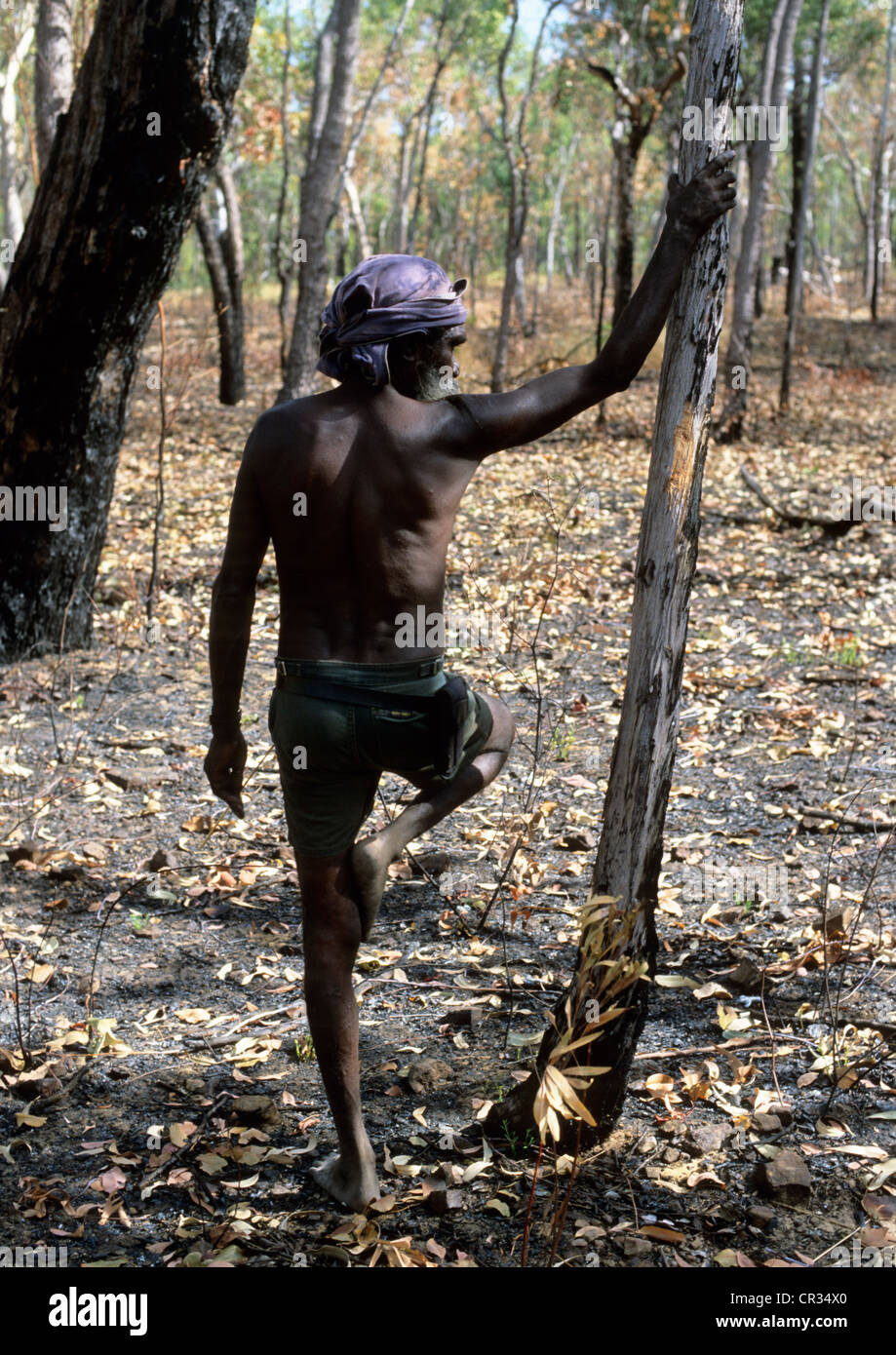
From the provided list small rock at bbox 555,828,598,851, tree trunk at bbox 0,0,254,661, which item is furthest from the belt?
tree trunk at bbox 0,0,254,661

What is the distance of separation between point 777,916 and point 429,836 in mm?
1476

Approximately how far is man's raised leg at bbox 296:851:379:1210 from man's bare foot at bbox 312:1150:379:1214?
0.10 meters

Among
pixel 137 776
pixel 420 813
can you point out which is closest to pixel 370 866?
pixel 420 813

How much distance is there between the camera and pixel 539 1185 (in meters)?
2.83

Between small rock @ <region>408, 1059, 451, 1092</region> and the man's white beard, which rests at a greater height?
the man's white beard

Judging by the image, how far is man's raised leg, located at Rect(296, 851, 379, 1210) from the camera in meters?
2.59

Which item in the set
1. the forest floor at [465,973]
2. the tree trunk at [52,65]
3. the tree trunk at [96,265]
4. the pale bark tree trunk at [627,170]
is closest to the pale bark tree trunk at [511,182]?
the pale bark tree trunk at [627,170]

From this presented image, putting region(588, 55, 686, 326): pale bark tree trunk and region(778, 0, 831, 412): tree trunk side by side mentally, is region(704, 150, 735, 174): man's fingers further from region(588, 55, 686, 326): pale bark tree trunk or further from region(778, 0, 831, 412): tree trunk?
region(778, 0, 831, 412): tree trunk

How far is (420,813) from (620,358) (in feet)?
3.61

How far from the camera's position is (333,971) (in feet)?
8.55

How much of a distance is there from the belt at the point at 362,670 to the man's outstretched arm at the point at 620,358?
483 millimetres

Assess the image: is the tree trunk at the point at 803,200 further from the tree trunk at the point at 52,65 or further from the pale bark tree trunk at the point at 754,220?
the tree trunk at the point at 52,65

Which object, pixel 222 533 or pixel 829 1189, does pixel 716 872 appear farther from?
pixel 222 533
